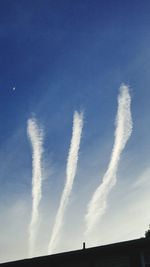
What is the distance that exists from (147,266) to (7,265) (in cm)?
902

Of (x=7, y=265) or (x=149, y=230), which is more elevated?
(x=149, y=230)

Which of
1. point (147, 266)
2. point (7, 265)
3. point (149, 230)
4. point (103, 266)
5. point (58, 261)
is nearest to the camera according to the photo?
point (147, 266)

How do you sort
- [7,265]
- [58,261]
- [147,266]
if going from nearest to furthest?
[147,266]
[58,261]
[7,265]

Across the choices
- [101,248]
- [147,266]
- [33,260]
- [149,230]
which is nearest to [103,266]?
[101,248]

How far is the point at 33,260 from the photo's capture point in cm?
1927

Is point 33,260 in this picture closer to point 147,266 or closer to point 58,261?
point 58,261

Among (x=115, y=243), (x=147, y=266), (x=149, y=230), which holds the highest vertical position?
(x=149, y=230)

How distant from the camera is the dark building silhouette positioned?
54.8 feet

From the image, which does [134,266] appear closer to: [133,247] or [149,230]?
[133,247]

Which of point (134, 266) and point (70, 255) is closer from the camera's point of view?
point (134, 266)

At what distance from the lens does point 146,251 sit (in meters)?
16.7

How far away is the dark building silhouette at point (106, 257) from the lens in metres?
16.7

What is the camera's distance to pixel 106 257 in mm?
17656

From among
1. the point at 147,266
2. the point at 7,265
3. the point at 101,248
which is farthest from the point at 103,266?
the point at 7,265
